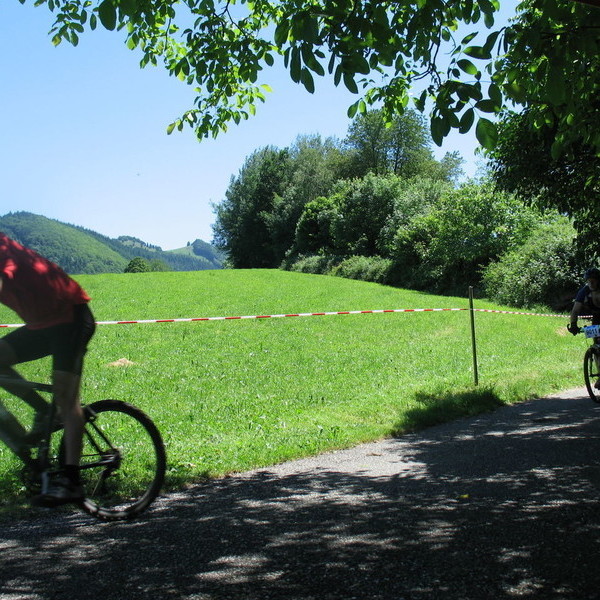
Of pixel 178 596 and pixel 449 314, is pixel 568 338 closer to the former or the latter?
pixel 449 314

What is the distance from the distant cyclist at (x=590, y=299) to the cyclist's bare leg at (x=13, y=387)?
7.41 m

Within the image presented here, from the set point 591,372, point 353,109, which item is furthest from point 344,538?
point 591,372

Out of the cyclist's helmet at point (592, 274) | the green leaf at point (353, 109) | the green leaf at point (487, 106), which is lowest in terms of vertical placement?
the cyclist's helmet at point (592, 274)

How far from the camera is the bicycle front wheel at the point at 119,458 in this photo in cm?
431

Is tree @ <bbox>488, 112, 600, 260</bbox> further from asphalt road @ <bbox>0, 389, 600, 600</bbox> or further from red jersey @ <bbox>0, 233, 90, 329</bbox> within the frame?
red jersey @ <bbox>0, 233, 90, 329</bbox>

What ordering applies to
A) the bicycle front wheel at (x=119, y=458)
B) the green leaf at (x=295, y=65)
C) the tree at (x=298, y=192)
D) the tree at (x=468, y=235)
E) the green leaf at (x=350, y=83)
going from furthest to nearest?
the tree at (x=298, y=192), the tree at (x=468, y=235), the green leaf at (x=350, y=83), the green leaf at (x=295, y=65), the bicycle front wheel at (x=119, y=458)

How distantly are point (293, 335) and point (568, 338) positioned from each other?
7.24m

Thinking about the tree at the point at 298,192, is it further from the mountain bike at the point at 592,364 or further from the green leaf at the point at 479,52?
the green leaf at the point at 479,52

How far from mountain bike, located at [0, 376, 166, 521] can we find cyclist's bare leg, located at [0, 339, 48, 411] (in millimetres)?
26

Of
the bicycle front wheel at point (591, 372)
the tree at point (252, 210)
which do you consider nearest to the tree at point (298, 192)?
the tree at point (252, 210)

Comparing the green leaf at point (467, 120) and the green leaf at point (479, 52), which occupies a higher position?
the green leaf at point (479, 52)

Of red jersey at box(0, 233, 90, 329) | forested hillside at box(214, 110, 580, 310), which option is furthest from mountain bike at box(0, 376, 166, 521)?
forested hillside at box(214, 110, 580, 310)

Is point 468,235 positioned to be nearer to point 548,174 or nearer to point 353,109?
point 548,174

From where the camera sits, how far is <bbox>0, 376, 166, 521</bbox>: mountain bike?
13.4 ft
